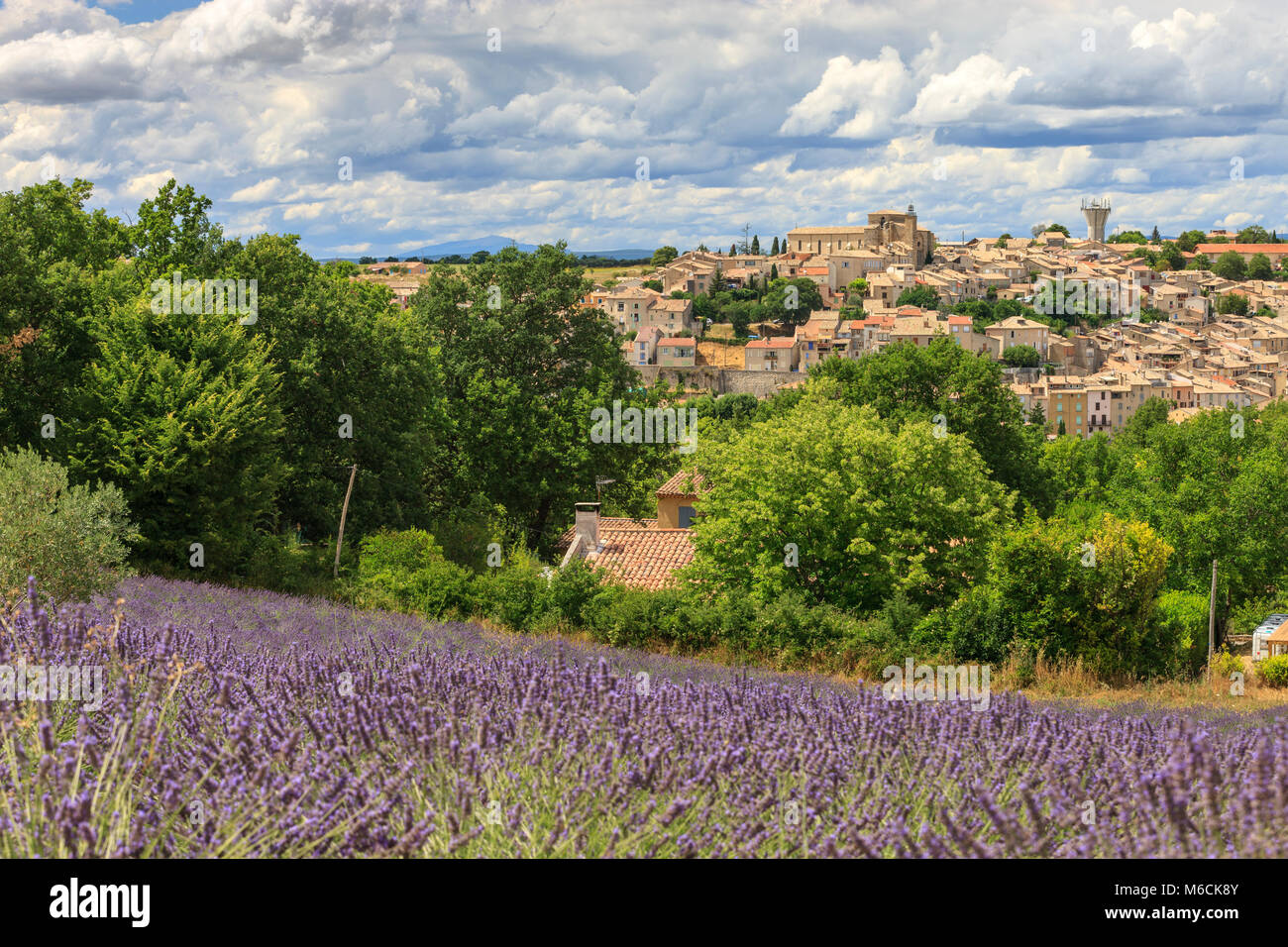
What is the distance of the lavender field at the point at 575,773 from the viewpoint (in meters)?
3.52

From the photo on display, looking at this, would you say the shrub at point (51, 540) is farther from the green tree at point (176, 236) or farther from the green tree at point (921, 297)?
the green tree at point (921, 297)

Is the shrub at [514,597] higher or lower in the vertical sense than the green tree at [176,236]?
lower

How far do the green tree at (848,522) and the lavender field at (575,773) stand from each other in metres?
15.7

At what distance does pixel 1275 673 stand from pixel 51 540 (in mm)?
17598

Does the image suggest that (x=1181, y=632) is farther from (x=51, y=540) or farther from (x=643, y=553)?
(x=51, y=540)

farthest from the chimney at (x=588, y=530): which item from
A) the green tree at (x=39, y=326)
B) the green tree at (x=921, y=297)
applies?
the green tree at (x=921, y=297)

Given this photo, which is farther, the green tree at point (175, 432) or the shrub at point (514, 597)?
the green tree at point (175, 432)

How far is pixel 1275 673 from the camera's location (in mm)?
18250

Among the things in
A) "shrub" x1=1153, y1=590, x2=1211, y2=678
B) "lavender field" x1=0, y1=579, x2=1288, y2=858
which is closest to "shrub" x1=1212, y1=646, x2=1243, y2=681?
"shrub" x1=1153, y1=590, x2=1211, y2=678

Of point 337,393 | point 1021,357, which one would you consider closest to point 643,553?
point 337,393

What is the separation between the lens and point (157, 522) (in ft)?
71.5

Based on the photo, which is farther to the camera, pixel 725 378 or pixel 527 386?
pixel 725 378

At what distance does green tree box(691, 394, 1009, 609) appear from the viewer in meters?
21.3
